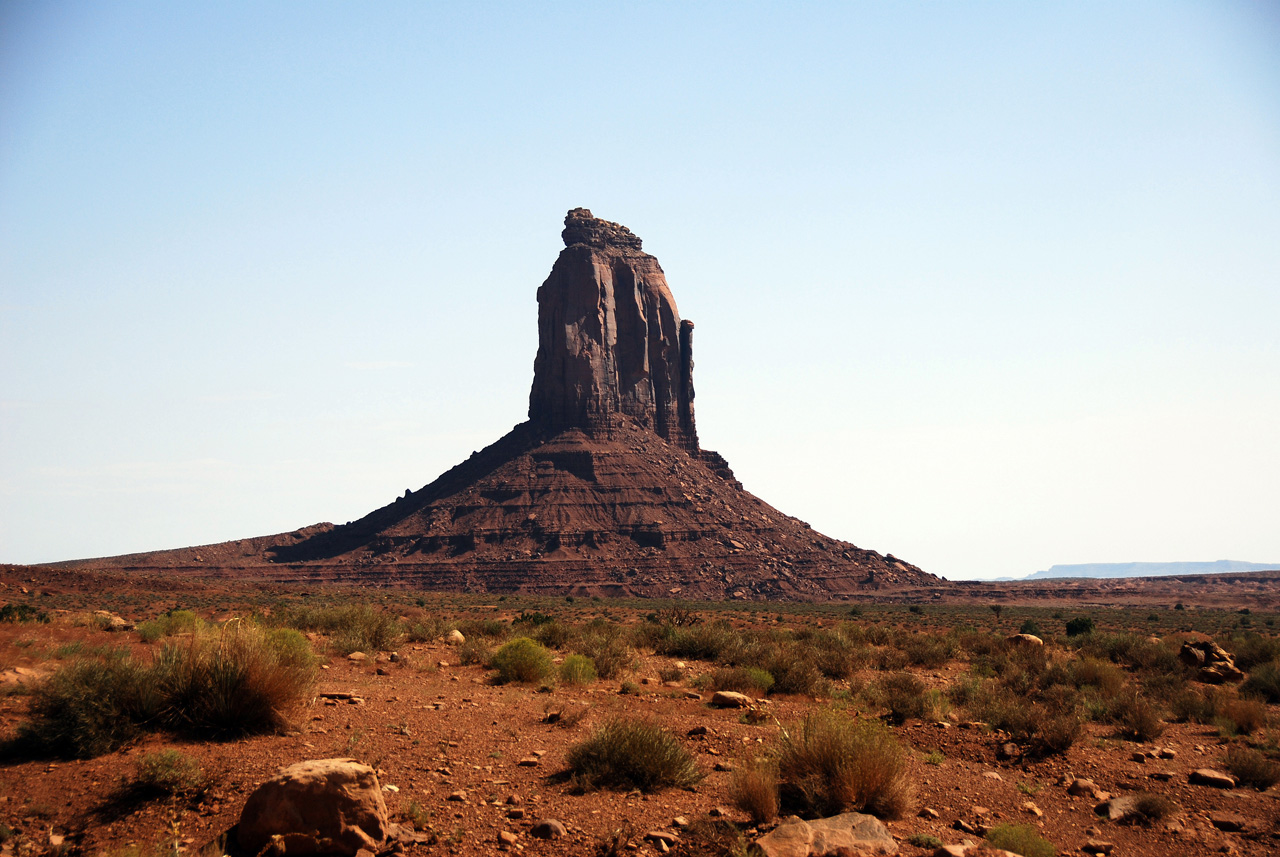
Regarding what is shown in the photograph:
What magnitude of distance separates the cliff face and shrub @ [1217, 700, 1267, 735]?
342ft

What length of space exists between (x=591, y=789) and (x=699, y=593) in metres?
82.5

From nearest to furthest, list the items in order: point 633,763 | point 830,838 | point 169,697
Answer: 1. point 830,838
2. point 633,763
3. point 169,697

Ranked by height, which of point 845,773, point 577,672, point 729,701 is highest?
point 577,672

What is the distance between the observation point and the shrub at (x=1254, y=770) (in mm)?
11789

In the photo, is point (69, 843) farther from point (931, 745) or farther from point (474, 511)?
point (474, 511)

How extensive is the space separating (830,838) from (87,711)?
8252 millimetres

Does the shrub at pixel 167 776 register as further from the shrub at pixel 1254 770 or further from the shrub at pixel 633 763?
the shrub at pixel 1254 770

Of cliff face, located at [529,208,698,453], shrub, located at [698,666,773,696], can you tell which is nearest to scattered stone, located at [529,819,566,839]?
shrub, located at [698,666,773,696]

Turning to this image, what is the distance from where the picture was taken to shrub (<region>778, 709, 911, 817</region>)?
357 inches

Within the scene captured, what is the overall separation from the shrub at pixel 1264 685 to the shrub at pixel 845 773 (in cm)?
1433

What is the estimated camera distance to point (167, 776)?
8.01 m

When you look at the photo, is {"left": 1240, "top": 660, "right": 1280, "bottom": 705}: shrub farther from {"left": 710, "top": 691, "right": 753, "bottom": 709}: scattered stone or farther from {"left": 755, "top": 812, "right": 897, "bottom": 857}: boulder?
{"left": 755, "top": 812, "right": 897, "bottom": 857}: boulder

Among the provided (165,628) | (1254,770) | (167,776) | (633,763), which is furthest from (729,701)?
(165,628)

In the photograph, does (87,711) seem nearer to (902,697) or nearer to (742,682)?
(742,682)
